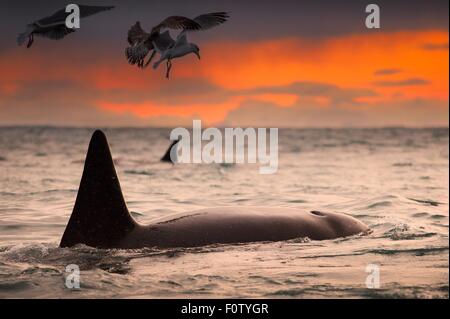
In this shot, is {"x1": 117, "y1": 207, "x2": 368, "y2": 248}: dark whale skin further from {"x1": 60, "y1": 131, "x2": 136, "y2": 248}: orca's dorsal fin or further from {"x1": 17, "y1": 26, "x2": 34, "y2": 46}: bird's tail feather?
{"x1": 17, "y1": 26, "x2": 34, "y2": 46}: bird's tail feather

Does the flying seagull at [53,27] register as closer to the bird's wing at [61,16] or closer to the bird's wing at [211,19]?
the bird's wing at [61,16]

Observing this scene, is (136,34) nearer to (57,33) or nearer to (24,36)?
(57,33)

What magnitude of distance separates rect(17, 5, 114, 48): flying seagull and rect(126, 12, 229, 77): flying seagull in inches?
30.6

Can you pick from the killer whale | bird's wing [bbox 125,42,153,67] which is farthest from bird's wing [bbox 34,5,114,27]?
the killer whale

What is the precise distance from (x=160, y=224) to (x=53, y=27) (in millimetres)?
2788

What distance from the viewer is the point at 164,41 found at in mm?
10508

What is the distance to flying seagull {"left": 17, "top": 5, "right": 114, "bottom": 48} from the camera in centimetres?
949

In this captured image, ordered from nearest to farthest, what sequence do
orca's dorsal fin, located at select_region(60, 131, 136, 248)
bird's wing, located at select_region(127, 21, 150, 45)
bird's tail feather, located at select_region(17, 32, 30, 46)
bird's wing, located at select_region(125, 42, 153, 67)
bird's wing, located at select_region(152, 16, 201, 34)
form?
bird's tail feather, located at select_region(17, 32, 30, 46), orca's dorsal fin, located at select_region(60, 131, 136, 248), bird's wing, located at select_region(125, 42, 153, 67), bird's wing, located at select_region(152, 16, 201, 34), bird's wing, located at select_region(127, 21, 150, 45)
